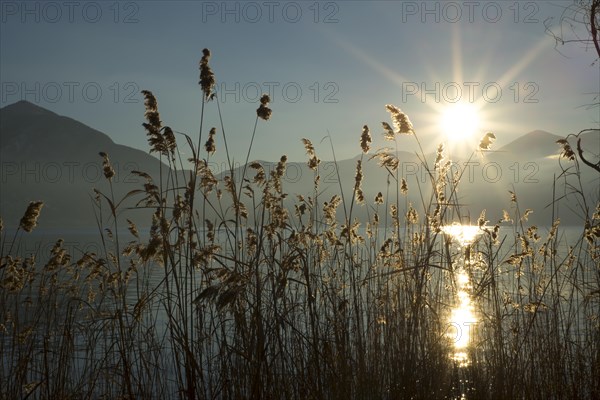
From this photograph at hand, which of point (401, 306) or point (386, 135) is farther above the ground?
point (386, 135)

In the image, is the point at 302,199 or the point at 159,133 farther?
the point at 302,199

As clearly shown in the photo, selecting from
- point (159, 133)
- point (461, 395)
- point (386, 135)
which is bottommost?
point (461, 395)

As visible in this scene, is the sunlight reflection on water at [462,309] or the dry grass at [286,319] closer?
the dry grass at [286,319]

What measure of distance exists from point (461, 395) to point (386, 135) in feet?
7.16

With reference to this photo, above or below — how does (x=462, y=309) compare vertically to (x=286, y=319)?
above

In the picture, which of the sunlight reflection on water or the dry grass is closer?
the dry grass

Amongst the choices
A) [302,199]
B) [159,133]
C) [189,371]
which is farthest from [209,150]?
[302,199]

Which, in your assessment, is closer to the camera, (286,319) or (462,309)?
(286,319)

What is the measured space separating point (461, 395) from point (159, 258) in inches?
114

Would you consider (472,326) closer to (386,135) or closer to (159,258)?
(386,135)

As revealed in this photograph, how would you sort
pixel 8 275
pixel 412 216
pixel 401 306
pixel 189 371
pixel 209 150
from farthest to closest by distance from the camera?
1. pixel 412 216
2. pixel 8 275
3. pixel 401 306
4. pixel 209 150
5. pixel 189 371

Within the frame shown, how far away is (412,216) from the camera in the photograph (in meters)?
6.34

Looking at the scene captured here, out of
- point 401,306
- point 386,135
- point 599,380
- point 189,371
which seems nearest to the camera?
point 189,371

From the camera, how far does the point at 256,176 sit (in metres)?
4.77
